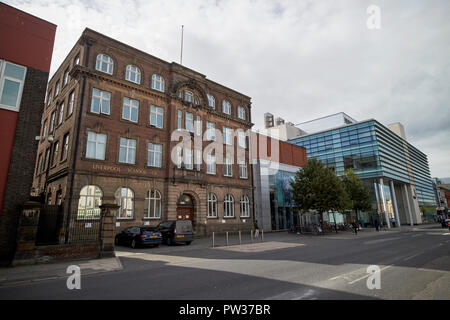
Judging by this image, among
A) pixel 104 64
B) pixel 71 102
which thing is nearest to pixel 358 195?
pixel 104 64

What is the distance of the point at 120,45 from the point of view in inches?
901

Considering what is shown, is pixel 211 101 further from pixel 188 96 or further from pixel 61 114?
pixel 61 114

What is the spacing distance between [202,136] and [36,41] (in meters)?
16.7

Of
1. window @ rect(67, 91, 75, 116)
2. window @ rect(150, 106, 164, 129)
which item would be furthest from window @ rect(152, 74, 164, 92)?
window @ rect(67, 91, 75, 116)

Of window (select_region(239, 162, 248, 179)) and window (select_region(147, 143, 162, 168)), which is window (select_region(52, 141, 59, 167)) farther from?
window (select_region(239, 162, 248, 179))

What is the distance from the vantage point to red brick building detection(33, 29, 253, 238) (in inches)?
775

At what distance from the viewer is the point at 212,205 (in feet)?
88.9

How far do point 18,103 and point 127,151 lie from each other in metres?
10.1

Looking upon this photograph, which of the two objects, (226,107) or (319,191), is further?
(226,107)

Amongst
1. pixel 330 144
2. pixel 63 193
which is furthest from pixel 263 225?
pixel 330 144

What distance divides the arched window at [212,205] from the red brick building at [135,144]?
0.36 ft

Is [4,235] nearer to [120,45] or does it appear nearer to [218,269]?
[218,269]

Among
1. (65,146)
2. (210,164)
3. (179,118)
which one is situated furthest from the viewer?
(210,164)

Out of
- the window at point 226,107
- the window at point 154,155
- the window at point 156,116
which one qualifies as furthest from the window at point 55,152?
the window at point 226,107
